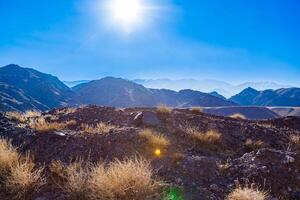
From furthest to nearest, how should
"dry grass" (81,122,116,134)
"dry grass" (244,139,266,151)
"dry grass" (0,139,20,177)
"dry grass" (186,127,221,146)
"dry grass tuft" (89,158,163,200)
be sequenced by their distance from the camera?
"dry grass" (244,139,266,151) → "dry grass" (186,127,221,146) → "dry grass" (81,122,116,134) → "dry grass" (0,139,20,177) → "dry grass tuft" (89,158,163,200)

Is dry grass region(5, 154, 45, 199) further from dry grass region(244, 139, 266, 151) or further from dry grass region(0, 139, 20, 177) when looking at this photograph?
dry grass region(244, 139, 266, 151)

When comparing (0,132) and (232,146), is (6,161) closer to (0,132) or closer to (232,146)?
(0,132)

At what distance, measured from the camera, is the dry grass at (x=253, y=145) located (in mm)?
15836

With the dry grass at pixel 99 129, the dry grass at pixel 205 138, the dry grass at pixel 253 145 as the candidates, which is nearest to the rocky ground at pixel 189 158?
the dry grass at pixel 253 145

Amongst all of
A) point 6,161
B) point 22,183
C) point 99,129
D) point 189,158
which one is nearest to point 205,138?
point 189,158

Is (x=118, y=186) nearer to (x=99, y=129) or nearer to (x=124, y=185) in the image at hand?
(x=124, y=185)

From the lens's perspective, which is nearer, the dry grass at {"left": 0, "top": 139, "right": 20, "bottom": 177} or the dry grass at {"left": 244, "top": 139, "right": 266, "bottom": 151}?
the dry grass at {"left": 0, "top": 139, "right": 20, "bottom": 177}

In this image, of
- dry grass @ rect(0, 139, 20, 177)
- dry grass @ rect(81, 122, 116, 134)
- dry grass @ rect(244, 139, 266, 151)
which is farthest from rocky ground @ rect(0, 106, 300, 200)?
dry grass @ rect(0, 139, 20, 177)

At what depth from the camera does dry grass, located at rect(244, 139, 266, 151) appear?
1584 cm

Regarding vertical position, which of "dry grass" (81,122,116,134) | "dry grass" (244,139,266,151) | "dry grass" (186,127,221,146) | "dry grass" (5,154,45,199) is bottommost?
"dry grass" (5,154,45,199)

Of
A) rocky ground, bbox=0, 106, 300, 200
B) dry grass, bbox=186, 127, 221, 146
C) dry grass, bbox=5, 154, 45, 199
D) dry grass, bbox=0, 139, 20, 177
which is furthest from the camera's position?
dry grass, bbox=186, 127, 221, 146

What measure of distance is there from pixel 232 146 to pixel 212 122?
169 inches

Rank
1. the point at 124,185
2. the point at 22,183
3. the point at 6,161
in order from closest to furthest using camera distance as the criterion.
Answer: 1. the point at 124,185
2. the point at 22,183
3. the point at 6,161

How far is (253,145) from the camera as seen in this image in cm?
1599
